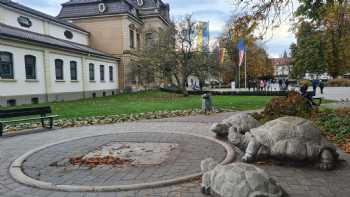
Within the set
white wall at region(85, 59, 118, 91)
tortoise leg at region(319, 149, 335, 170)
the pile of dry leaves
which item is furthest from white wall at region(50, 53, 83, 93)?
tortoise leg at region(319, 149, 335, 170)

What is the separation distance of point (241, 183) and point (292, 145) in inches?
78.9

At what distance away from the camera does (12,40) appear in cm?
2227

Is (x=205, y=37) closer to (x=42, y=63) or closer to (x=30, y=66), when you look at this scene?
(x=42, y=63)

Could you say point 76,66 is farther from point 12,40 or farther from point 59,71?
point 12,40

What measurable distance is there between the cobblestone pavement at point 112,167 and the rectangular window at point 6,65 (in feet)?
54.6

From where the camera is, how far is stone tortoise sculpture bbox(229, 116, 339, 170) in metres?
5.43

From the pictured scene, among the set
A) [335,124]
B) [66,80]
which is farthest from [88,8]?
[335,124]

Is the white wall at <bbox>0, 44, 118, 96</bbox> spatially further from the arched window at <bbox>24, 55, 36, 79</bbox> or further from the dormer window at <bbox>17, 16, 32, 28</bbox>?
the dormer window at <bbox>17, 16, 32, 28</bbox>

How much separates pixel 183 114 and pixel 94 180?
9.98 metres

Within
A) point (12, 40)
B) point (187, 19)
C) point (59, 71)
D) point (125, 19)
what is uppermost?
point (125, 19)

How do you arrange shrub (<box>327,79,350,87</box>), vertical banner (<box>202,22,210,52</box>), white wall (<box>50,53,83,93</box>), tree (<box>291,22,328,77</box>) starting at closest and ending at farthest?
white wall (<box>50,53,83,93</box>) → vertical banner (<box>202,22,210,52</box>) → tree (<box>291,22,328,77</box>) → shrub (<box>327,79,350,87</box>)

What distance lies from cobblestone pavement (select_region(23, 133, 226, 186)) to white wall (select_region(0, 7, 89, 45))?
23479 mm

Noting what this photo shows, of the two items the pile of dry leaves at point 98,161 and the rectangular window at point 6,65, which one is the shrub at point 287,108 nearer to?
the pile of dry leaves at point 98,161

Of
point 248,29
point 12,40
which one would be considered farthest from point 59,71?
point 248,29
